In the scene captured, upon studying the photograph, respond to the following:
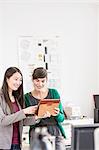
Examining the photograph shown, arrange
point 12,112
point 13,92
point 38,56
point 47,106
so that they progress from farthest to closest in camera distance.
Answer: point 38,56, point 13,92, point 12,112, point 47,106

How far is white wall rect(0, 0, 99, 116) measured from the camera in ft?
13.9

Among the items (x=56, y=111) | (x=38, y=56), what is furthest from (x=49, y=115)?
(x=38, y=56)

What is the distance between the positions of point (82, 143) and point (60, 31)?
3.01 meters

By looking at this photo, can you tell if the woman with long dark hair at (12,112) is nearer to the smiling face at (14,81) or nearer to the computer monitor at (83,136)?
the smiling face at (14,81)

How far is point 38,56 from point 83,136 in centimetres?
289

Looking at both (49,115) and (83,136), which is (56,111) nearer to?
(49,115)

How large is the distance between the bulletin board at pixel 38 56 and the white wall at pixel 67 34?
0.08 metres

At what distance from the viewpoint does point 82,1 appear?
13.9 ft

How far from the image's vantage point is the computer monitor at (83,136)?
4.93 feet

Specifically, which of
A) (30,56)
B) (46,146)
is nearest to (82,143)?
(46,146)

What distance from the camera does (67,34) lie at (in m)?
4.36

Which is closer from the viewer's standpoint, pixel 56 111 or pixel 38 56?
pixel 56 111

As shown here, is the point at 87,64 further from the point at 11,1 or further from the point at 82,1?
the point at 11,1

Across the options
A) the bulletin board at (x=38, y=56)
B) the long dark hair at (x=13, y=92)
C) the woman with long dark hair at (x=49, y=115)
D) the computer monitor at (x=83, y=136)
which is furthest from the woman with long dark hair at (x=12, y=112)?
the bulletin board at (x=38, y=56)
